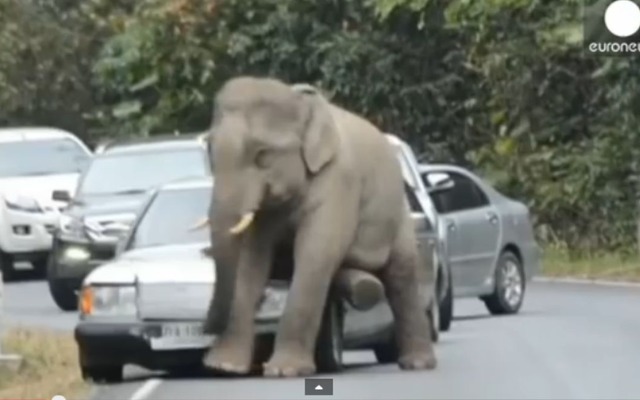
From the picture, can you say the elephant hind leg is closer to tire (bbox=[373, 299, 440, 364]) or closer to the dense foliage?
tire (bbox=[373, 299, 440, 364])

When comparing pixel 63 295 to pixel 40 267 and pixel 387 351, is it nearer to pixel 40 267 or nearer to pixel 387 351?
pixel 40 267

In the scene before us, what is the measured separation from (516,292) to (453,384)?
974cm

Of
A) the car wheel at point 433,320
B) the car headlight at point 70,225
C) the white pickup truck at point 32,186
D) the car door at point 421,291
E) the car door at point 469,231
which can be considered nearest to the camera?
the car door at point 421,291

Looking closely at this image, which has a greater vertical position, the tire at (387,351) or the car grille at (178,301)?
the car grille at (178,301)

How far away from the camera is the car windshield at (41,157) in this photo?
3347 cm

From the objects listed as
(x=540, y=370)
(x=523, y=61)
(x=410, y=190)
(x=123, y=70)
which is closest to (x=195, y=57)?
(x=123, y=70)

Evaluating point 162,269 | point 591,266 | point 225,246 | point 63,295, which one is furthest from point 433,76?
point 225,246

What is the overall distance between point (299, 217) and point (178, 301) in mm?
1071

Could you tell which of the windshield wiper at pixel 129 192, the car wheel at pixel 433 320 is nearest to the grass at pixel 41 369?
the car wheel at pixel 433 320

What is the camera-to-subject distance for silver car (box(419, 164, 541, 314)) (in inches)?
990

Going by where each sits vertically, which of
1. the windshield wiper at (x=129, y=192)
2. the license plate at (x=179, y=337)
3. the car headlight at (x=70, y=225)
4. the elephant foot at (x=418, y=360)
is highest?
the license plate at (x=179, y=337)

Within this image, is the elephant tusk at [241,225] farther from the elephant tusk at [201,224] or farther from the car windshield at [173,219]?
the car windshield at [173,219]

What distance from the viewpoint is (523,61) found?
124 feet

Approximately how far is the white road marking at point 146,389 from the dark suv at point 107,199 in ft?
29.9
